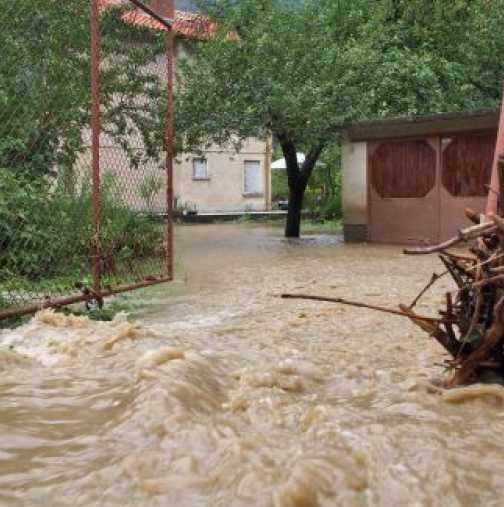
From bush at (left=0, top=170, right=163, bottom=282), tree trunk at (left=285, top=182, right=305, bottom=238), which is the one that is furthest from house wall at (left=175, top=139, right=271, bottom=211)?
bush at (left=0, top=170, right=163, bottom=282)

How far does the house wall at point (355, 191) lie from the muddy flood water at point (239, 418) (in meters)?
9.49

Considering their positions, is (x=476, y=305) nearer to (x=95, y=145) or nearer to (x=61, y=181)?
(x=95, y=145)

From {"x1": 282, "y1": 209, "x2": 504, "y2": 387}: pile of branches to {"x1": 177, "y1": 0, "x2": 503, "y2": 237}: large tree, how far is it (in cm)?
1072

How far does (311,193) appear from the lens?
28469 millimetres

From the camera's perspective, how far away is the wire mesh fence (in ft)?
21.2

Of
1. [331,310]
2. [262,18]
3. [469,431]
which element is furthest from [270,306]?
[262,18]

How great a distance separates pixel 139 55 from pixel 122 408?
9.07 metres

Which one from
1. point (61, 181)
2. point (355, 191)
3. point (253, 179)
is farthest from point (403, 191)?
point (253, 179)

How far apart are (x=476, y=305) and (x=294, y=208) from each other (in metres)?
14.8

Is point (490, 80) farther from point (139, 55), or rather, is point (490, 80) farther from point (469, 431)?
point (469, 431)

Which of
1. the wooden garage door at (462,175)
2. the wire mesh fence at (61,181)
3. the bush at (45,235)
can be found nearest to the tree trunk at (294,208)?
the wooden garage door at (462,175)

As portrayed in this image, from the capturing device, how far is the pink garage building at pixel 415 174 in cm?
1419

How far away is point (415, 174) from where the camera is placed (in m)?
15.0

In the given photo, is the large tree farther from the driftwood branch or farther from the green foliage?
the driftwood branch
